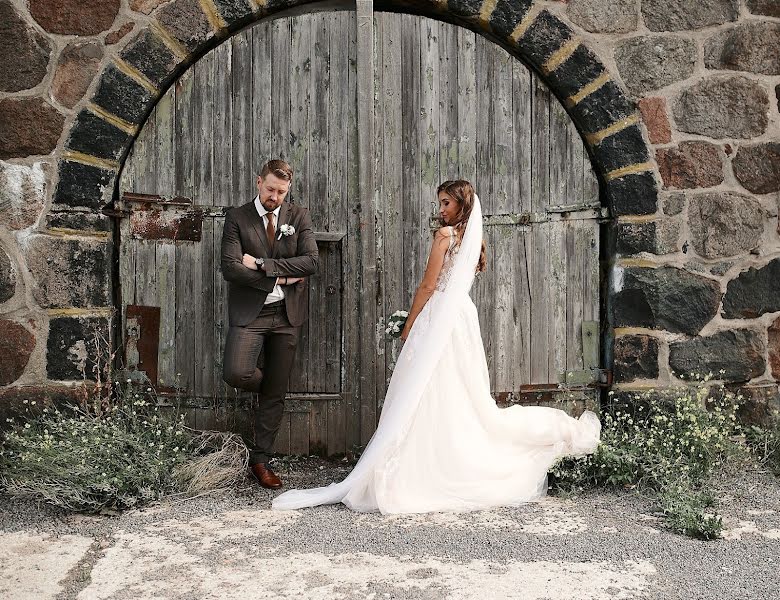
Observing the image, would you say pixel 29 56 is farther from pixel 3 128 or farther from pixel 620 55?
pixel 620 55

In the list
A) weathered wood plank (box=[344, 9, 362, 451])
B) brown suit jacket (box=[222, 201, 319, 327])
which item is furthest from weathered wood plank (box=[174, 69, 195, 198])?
weathered wood plank (box=[344, 9, 362, 451])

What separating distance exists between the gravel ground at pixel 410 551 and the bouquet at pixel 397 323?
1.06 m

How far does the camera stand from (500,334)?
16.9 feet

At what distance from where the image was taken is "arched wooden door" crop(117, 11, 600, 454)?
4.97m

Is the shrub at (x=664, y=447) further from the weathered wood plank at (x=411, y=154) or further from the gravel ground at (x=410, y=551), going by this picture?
the weathered wood plank at (x=411, y=154)

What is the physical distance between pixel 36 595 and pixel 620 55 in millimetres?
4238

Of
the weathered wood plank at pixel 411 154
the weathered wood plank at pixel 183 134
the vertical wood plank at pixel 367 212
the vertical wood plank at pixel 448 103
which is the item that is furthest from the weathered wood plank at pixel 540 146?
the weathered wood plank at pixel 183 134

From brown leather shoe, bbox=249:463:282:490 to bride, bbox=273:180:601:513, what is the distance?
0.23 meters

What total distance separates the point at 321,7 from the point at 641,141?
7.05 feet

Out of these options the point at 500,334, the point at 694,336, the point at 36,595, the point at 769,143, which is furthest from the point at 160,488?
the point at 769,143

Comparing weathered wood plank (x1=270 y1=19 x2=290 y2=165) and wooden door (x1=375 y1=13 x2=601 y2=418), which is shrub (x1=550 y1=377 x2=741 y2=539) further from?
weathered wood plank (x1=270 y1=19 x2=290 y2=165)

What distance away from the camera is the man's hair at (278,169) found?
454 cm

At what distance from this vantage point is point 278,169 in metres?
4.54

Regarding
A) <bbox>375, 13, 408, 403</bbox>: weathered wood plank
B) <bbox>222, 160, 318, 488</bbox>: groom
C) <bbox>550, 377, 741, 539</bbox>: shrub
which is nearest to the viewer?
<bbox>550, 377, 741, 539</bbox>: shrub
